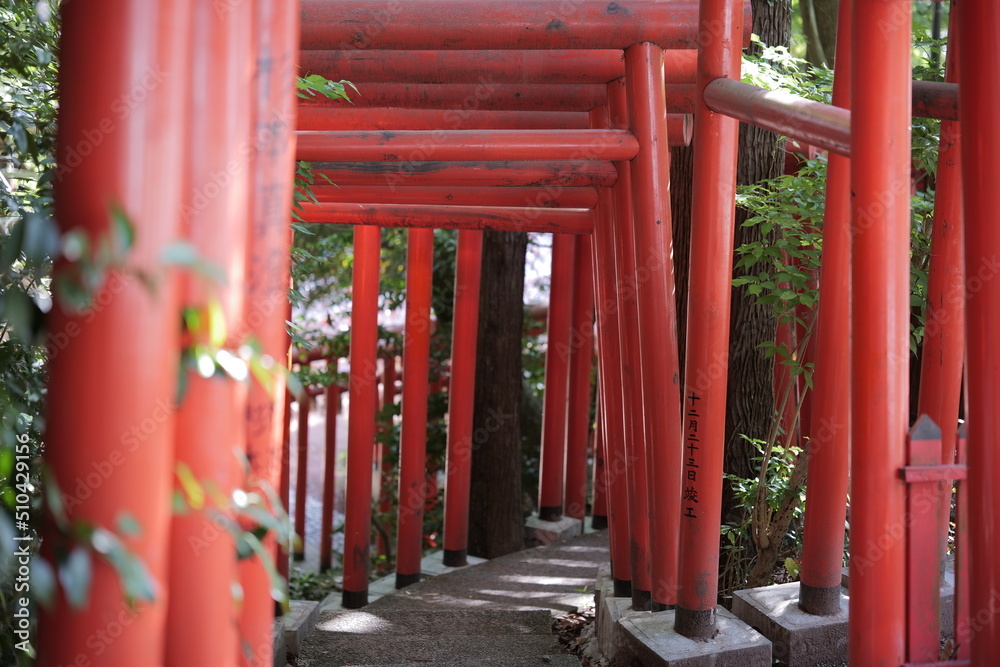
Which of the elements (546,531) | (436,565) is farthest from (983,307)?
(546,531)

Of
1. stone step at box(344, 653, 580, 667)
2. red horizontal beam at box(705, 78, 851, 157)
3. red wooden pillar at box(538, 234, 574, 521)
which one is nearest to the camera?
red horizontal beam at box(705, 78, 851, 157)

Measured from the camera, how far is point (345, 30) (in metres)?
4.67

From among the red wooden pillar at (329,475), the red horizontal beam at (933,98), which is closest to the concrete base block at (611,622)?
the red horizontal beam at (933,98)

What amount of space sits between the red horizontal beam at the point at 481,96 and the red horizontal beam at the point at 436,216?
1.22 meters

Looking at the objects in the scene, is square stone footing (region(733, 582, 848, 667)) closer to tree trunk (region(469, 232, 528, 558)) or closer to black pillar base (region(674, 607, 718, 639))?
black pillar base (region(674, 607, 718, 639))

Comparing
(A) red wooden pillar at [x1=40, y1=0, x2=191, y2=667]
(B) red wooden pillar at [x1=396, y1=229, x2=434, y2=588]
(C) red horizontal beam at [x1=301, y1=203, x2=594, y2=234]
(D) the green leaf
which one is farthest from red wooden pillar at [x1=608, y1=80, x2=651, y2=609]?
(D) the green leaf

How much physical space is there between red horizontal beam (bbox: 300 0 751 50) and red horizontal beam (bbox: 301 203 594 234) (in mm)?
2444

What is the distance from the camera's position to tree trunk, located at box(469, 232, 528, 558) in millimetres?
9383

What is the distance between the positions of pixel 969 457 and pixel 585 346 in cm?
714

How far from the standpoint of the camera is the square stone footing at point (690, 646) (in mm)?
3842

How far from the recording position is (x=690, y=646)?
3920mm

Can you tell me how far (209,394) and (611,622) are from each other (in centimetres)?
342

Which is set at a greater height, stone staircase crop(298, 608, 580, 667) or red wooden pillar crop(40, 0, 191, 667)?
red wooden pillar crop(40, 0, 191, 667)

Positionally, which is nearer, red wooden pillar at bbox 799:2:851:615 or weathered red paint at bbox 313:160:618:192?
red wooden pillar at bbox 799:2:851:615
